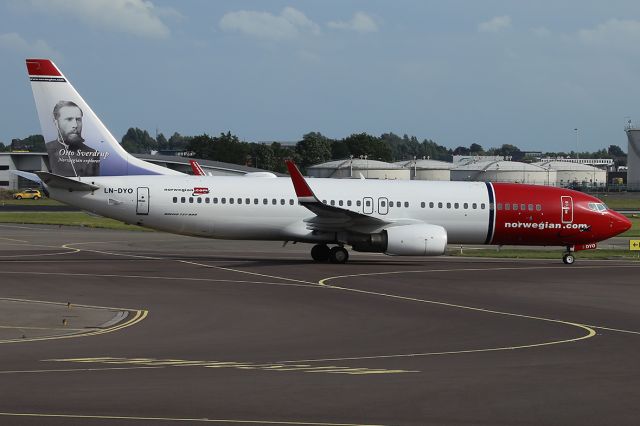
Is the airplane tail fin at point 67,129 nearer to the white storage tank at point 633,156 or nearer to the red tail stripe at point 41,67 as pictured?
the red tail stripe at point 41,67

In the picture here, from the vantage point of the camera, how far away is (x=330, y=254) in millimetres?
42125

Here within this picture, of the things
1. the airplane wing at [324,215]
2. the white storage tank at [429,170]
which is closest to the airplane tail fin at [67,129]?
the airplane wing at [324,215]

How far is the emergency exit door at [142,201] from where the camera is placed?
135ft

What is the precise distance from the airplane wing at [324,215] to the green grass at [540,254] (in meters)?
10.4

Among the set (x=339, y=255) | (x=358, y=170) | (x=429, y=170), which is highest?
(x=429, y=170)

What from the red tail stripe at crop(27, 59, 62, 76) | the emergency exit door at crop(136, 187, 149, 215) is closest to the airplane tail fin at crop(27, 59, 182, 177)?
the red tail stripe at crop(27, 59, 62, 76)

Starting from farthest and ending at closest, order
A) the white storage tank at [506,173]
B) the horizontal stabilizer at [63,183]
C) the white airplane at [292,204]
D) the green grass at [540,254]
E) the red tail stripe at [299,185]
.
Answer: the white storage tank at [506,173]
the green grass at [540,254]
the white airplane at [292,204]
the horizontal stabilizer at [63,183]
the red tail stripe at [299,185]

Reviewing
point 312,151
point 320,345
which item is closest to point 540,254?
point 320,345

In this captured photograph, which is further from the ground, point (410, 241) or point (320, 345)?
point (410, 241)

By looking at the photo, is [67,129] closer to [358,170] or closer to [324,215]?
[324,215]

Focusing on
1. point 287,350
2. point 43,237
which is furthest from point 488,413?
point 43,237

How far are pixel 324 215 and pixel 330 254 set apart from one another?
2.34 metres

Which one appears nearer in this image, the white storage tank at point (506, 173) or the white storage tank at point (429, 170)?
the white storage tank at point (429, 170)

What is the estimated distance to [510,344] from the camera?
2109 cm
